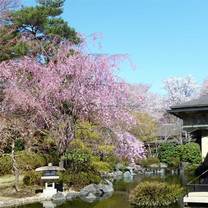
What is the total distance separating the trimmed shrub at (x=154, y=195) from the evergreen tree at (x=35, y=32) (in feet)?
41.4

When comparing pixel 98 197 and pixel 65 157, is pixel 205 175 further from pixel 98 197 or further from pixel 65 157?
pixel 65 157

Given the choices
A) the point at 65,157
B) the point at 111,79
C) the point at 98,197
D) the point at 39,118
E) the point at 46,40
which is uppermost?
the point at 46,40

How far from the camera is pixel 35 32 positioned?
3112cm

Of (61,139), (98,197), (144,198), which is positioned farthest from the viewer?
(61,139)

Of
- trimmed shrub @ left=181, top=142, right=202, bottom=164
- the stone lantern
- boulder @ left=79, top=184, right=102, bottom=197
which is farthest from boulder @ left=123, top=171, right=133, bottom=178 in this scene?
the stone lantern

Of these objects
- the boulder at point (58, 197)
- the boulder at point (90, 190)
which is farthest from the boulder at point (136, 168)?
the boulder at point (58, 197)

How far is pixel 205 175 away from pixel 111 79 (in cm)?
876

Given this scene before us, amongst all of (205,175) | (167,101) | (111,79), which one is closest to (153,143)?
(167,101)

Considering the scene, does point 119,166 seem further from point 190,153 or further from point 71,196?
point 71,196

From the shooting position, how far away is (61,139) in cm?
2244

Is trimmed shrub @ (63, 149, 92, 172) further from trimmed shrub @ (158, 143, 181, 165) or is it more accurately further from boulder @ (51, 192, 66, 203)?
trimmed shrub @ (158, 143, 181, 165)

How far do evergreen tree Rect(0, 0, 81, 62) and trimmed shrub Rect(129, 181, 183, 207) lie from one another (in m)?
12.6

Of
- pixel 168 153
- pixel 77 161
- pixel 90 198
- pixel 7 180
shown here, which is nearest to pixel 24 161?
pixel 7 180

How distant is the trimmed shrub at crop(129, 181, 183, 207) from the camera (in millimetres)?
16156
